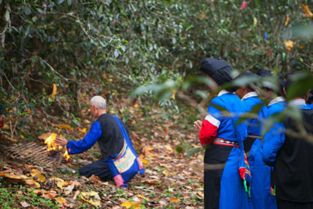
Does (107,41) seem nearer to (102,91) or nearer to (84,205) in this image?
(84,205)

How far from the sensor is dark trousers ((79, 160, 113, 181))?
6.71 meters

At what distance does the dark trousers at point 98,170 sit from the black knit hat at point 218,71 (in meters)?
2.97

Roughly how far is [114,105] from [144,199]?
11.3ft

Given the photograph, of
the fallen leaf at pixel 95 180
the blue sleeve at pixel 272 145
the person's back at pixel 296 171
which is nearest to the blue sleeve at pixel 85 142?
the fallen leaf at pixel 95 180

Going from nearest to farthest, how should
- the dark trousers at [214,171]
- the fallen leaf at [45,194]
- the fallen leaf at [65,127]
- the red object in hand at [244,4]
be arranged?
the dark trousers at [214,171] → the fallen leaf at [45,194] → the fallen leaf at [65,127] → the red object in hand at [244,4]

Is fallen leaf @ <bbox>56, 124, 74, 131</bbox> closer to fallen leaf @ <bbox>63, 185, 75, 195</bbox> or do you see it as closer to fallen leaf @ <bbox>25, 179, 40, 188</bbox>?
fallen leaf @ <bbox>63, 185, 75, 195</bbox>

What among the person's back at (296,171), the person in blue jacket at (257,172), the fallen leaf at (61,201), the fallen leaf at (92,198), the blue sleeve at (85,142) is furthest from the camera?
the blue sleeve at (85,142)

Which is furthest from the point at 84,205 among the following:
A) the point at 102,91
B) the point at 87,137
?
the point at 102,91

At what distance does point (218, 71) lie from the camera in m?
4.20

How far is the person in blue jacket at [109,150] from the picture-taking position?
6.73 meters

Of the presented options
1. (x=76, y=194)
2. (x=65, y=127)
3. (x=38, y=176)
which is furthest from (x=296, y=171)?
(x=65, y=127)

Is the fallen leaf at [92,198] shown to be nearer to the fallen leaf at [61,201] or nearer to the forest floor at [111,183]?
the forest floor at [111,183]

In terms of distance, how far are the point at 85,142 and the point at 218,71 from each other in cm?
294

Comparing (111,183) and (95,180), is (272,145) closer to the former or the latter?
(95,180)
